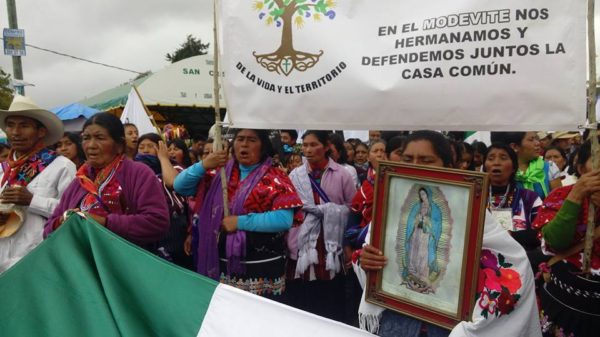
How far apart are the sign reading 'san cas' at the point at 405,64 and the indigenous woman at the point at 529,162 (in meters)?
2.32

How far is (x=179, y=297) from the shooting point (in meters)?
1.61

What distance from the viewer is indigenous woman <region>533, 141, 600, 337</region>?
2.30m

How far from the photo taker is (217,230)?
123 inches

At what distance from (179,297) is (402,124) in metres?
1.36

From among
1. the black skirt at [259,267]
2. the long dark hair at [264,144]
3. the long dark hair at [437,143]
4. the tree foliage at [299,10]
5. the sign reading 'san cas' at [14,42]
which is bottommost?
the black skirt at [259,267]

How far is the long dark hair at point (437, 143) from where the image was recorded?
2121mm

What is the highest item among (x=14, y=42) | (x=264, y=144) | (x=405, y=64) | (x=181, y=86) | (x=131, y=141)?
(x=14, y=42)

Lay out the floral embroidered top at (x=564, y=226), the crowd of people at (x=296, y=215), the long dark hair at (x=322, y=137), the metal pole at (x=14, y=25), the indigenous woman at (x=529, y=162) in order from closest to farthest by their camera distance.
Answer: the crowd of people at (x=296, y=215), the floral embroidered top at (x=564, y=226), the long dark hair at (x=322, y=137), the indigenous woman at (x=529, y=162), the metal pole at (x=14, y=25)

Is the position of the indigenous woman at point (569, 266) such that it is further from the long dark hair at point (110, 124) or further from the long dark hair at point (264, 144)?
the long dark hair at point (110, 124)

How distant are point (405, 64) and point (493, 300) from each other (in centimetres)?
116

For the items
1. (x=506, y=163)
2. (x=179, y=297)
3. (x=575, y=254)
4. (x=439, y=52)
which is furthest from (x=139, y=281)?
(x=506, y=163)

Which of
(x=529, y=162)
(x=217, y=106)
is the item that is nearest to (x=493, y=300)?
(x=217, y=106)

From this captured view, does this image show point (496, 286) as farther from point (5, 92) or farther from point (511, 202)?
point (5, 92)

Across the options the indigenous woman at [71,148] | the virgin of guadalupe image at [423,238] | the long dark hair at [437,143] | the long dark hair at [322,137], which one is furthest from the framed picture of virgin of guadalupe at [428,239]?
the indigenous woman at [71,148]
